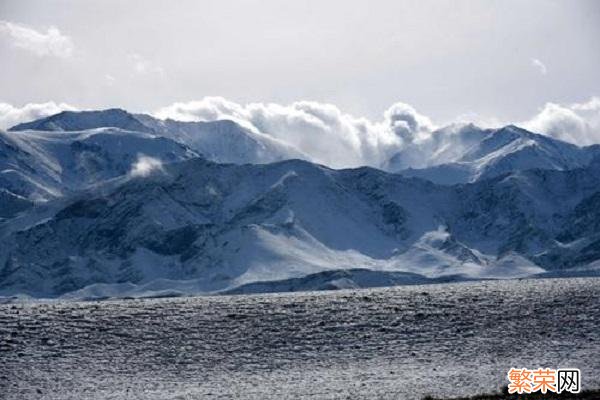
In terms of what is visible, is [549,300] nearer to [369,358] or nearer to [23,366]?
[369,358]

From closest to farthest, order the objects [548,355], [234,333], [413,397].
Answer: [413,397], [548,355], [234,333]

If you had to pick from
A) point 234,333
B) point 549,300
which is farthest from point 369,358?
point 549,300

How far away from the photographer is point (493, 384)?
57.8 meters

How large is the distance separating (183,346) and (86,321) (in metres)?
7.03

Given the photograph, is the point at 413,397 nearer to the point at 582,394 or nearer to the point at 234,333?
the point at 582,394

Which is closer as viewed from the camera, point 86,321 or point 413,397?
point 413,397

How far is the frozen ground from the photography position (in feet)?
199

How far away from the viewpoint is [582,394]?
51.0 meters

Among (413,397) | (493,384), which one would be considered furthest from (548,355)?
(413,397)

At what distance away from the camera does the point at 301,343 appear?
70688 millimetres

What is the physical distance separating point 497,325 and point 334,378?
15697 mm

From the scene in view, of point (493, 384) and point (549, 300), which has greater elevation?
point (549, 300)

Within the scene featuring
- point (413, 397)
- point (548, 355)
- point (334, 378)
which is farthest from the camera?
point (548, 355)

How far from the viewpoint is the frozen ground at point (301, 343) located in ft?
199
